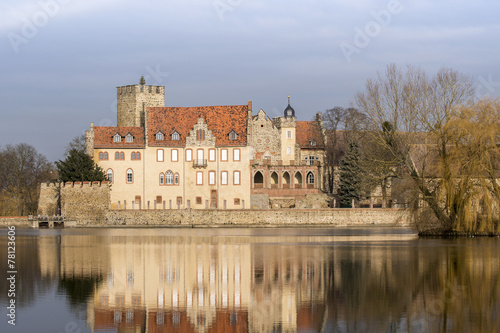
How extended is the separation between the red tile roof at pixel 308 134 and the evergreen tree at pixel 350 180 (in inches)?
469

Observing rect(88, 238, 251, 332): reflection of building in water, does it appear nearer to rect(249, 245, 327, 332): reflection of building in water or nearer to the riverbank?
rect(249, 245, 327, 332): reflection of building in water

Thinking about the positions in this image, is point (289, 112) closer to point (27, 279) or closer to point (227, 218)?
point (227, 218)

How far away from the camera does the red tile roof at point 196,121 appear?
6862 centimetres

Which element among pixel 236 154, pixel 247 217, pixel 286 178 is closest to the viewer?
pixel 247 217

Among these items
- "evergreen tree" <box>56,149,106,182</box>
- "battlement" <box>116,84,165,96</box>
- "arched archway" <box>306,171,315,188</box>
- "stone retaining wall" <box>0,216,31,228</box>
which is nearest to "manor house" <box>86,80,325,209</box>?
"evergreen tree" <box>56,149,106,182</box>

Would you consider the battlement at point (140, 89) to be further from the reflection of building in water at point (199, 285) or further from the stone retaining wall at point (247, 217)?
the reflection of building in water at point (199, 285)

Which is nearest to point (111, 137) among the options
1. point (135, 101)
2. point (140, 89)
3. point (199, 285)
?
point (135, 101)

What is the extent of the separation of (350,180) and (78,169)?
22.5 m

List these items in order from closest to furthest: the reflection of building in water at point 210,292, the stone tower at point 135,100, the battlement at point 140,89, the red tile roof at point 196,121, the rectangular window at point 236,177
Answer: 1. the reflection of building in water at point 210,292
2. the red tile roof at point 196,121
3. the rectangular window at point 236,177
4. the stone tower at point 135,100
5. the battlement at point 140,89

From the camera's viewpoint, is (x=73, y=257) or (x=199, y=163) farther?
Answer: (x=199, y=163)

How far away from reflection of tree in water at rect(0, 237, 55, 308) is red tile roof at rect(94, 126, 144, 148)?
31.5 metres

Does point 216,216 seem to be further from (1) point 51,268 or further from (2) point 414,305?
(2) point 414,305

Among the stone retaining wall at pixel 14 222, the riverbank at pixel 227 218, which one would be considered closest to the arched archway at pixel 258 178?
the riverbank at pixel 227 218

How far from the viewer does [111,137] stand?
6794 cm
